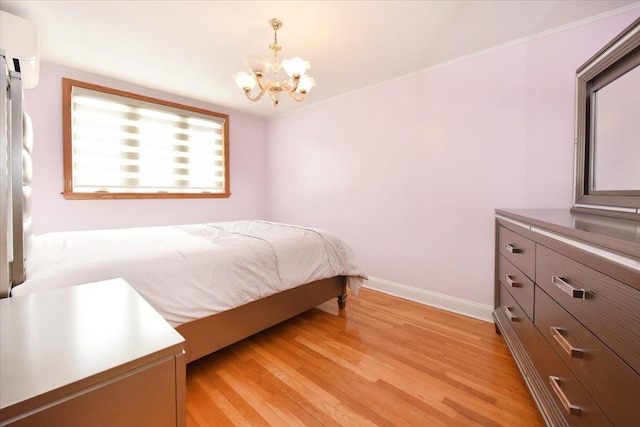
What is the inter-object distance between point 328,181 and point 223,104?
1881 mm

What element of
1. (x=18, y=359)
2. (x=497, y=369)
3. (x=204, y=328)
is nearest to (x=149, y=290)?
(x=204, y=328)

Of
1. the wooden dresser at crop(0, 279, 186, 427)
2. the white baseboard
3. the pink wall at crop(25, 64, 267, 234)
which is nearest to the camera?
the wooden dresser at crop(0, 279, 186, 427)

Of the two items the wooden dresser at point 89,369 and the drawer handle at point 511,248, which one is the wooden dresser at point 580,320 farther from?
the wooden dresser at point 89,369

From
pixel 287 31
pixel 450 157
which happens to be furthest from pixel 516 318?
pixel 287 31

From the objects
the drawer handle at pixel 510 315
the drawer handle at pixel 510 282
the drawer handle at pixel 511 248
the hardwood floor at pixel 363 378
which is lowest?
the hardwood floor at pixel 363 378

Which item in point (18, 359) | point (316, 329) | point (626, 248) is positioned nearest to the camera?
point (18, 359)

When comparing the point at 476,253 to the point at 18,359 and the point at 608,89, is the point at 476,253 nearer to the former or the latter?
the point at 608,89

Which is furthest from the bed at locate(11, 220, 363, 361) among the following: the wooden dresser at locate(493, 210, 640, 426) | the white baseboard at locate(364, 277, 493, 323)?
the wooden dresser at locate(493, 210, 640, 426)

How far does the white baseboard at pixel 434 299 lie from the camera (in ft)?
8.23

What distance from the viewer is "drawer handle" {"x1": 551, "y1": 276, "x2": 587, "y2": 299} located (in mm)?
922

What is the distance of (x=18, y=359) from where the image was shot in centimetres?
56

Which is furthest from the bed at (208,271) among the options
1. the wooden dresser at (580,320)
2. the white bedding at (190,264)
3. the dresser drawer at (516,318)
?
the wooden dresser at (580,320)

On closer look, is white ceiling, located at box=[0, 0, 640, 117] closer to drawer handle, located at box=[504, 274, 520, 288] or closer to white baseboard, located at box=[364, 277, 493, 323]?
drawer handle, located at box=[504, 274, 520, 288]

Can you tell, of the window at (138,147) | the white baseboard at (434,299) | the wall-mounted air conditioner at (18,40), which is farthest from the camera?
the window at (138,147)
